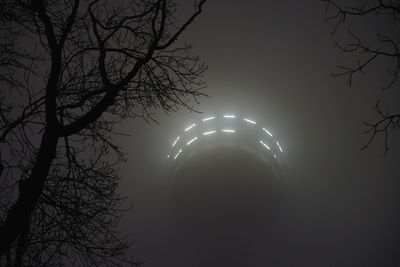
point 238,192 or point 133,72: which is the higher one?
point 238,192

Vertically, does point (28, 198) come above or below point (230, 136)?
below

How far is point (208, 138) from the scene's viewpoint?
22953mm

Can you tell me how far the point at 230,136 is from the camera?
23.0m

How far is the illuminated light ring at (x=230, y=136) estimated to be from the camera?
22.2 m

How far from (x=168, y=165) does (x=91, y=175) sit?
17382 mm

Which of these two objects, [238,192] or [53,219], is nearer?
[53,219]

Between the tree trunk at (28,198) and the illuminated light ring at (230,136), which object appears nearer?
the tree trunk at (28,198)

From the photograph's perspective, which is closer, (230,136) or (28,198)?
(28,198)

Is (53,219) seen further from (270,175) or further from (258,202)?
(258,202)

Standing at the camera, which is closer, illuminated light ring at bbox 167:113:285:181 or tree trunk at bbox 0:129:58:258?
tree trunk at bbox 0:129:58:258

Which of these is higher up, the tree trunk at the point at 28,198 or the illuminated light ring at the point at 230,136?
the illuminated light ring at the point at 230,136

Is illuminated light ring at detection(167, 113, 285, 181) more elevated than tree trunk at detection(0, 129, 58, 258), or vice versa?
illuminated light ring at detection(167, 113, 285, 181)

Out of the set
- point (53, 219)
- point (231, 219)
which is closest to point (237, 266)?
point (231, 219)

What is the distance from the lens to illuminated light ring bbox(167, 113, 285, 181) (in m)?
22.2
